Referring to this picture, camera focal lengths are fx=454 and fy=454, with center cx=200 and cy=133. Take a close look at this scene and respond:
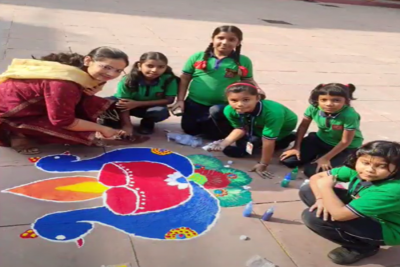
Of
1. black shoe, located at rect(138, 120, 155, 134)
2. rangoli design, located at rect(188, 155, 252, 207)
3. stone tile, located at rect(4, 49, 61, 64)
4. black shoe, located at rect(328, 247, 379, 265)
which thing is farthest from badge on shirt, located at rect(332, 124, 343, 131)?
stone tile, located at rect(4, 49, 61, 64)

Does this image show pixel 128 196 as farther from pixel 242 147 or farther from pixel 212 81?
pixel 212 81

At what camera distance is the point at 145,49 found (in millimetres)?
6773

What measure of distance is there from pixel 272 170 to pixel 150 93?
123 centimetres

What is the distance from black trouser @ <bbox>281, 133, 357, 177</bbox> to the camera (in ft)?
11.4

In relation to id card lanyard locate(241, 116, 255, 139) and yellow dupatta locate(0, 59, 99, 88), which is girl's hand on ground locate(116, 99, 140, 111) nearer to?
yellow dupatta locate(0, 59, 99, 88)

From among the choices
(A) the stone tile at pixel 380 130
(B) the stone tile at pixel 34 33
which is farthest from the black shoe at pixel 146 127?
(B) the stone tile at pixel 34 33

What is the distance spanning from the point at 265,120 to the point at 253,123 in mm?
136

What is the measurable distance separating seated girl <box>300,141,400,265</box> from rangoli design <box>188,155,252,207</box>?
0.56 meters

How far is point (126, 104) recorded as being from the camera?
3.80 meters

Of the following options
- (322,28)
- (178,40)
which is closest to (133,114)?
(178,40)

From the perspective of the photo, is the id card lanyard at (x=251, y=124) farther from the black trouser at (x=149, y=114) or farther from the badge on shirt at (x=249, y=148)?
the black trouser at (x=149, y=114)

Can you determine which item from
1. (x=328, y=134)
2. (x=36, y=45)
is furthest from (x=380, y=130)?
(x=36, y=45)

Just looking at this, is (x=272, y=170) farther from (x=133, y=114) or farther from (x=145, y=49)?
(x=145, y=49)

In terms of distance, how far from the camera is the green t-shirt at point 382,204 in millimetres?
2240
